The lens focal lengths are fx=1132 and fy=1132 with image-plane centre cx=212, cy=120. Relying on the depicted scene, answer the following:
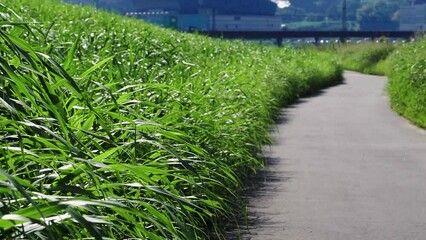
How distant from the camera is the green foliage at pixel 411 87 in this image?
1894 centimetres

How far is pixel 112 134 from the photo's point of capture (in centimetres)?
609

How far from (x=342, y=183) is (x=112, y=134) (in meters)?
5.15

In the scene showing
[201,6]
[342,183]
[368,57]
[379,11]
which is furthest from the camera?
[379,11]

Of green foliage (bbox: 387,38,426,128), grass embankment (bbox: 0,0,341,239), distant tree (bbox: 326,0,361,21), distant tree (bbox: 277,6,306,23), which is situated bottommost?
distant tree (bbox: 326,0,361,21)

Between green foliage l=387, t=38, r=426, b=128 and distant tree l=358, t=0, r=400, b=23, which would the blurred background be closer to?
distant tree l=358, t=0, r=400, b=23

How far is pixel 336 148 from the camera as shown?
14469mm

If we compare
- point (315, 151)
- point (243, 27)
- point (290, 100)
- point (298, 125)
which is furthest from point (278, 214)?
point (243, 27)

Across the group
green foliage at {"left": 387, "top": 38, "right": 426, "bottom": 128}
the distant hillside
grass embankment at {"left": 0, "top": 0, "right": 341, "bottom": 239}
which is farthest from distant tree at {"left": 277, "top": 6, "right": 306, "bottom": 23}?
grass embankment at {"left": 0, "top": 0, "right": 341, "bottom": 239}

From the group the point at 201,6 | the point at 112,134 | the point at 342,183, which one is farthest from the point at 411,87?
the point at 201,6

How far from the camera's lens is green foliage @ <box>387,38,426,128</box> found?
62.1 feet

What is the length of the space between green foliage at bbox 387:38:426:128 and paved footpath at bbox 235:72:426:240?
0.34 m

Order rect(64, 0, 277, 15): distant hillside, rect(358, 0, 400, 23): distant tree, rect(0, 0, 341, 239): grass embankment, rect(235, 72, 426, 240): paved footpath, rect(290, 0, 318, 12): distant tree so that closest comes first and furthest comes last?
rect(0, 0, 341, 239): grass embankment → rect(235, 72, 426, 240): paved footpath → rect(64, 0, 277, 15): distant hillside → rect(358, 0, 400, 23): distant tree → rect(290, 0, 318, 12): distant tree

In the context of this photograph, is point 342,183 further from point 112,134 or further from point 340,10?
point 340,10

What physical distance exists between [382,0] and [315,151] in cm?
15441
